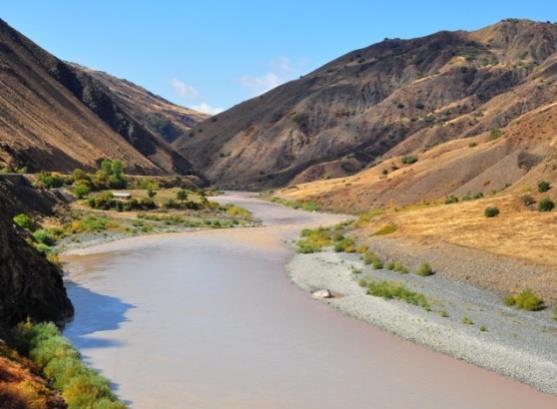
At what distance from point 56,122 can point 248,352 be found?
88504mm

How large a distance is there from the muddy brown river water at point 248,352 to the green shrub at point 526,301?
22.2ft

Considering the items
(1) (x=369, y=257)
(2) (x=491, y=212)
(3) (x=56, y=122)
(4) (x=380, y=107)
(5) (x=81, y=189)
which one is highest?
(4) (x=380, y=107)

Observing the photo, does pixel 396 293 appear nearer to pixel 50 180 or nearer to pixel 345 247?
pixel 345 247

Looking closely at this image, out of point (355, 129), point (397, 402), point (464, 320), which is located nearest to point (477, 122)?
point (355, 129)

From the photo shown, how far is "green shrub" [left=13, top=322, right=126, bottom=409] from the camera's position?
47.4 feet

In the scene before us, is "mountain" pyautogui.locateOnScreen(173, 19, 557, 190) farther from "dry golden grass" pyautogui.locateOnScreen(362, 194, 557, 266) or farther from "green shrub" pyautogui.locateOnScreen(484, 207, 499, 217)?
"green shrub" pyautogui.locateOnScreen(484, 207, 499, 217)

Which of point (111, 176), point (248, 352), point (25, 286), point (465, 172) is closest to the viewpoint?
point (248, 352)

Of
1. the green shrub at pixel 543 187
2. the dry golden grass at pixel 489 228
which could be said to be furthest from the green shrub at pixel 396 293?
the green shrub at pixel 543 187

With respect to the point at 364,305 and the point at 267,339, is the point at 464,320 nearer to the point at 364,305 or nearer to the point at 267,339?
the point at 364,305

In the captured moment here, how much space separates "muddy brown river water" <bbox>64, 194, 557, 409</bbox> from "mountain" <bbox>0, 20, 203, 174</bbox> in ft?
163

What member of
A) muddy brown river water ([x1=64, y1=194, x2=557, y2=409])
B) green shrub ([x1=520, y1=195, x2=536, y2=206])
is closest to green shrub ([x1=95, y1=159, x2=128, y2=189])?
muddy brown river water ([x1=64, y1=194, x2=557, y2=409])

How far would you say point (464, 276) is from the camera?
32656 millimetres

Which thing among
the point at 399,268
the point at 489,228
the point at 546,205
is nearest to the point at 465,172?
the point at 546,205

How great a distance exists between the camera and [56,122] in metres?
100
